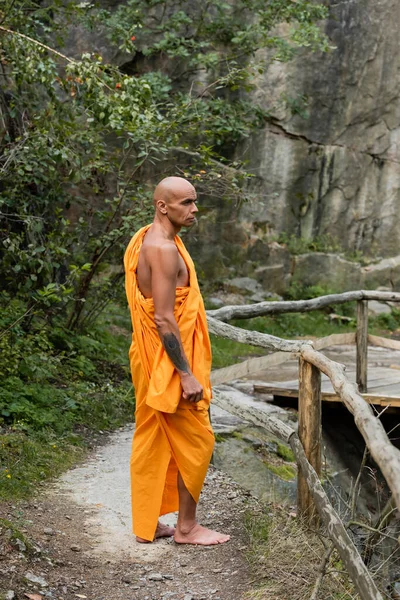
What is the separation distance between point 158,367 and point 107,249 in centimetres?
438

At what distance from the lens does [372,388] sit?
323 inches

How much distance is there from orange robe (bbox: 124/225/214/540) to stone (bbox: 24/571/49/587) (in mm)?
729

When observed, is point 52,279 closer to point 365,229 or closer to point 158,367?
point 158,367

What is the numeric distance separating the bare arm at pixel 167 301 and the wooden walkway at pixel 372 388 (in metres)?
3.20

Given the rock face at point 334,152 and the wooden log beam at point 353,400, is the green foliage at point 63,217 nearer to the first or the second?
the wooden log beam at point 353,400

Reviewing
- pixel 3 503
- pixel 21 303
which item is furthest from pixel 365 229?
pixel 3 503

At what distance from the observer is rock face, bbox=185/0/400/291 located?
47.6ft

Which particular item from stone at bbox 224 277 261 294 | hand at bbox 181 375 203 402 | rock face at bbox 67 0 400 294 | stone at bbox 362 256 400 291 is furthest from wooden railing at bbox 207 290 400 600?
stone at bbox 362 256 400 291

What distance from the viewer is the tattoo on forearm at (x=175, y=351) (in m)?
4.38

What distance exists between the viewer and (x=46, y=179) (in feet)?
25.6

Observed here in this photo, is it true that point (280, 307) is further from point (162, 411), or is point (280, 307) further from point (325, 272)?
point (325, 272)

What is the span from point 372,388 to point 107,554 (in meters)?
4.27

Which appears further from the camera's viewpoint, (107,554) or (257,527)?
(257,527)

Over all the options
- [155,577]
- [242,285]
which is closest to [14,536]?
[155,577]
